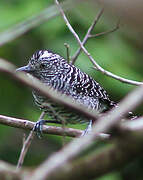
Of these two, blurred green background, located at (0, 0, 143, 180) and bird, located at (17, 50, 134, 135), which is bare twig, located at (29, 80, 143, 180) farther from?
blurred green background, located at (0, 0, 143, 180)

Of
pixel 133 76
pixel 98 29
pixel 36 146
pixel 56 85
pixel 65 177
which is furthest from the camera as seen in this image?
pixel 36 146

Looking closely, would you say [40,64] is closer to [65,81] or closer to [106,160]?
[65,81]

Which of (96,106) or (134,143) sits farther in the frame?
(96,106)

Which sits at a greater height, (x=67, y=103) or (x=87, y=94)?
(x=87, y=94)

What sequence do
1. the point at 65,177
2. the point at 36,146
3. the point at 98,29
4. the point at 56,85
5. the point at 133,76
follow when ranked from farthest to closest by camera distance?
the point at 36,146 → the point at 98,29 → the point at 133,76 → the point at 56,85 → the point at 65,177

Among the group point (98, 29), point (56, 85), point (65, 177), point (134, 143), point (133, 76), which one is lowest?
point (65, 177)

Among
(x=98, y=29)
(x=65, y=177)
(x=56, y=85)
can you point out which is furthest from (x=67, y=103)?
(x=98, y=29)

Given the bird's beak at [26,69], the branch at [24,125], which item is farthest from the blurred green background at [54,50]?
the branch at [24,125]

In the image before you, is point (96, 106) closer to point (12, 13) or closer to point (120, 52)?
point (120, 52)

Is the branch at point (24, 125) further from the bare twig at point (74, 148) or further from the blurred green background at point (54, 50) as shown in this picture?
the bare twig at point (74, 148)
